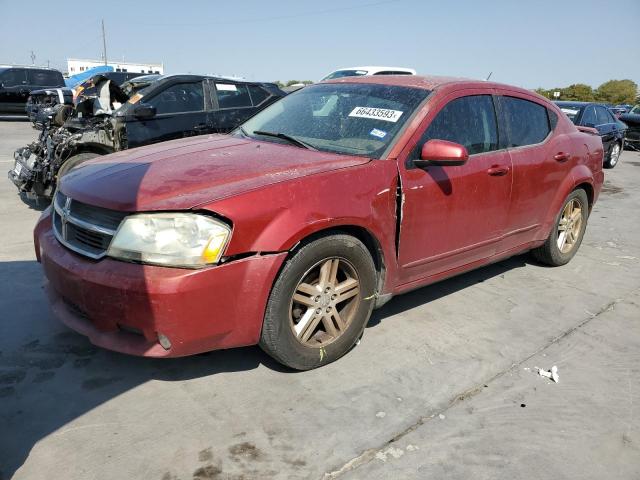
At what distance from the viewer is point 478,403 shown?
2779 mm

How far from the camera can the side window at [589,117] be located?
11576 millimetres

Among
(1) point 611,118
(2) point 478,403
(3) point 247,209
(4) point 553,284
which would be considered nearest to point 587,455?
(2) point 478,403

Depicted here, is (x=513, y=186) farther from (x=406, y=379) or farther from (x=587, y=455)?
(x=587, y=455)

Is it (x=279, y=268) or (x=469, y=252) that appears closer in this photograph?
(x=279, y=268)

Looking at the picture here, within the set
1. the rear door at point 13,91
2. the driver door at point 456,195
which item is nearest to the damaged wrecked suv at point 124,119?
the driver door at point 456,195

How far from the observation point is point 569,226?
5.05 meters

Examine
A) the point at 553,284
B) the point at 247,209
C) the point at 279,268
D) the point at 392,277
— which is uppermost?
the point at 247,209

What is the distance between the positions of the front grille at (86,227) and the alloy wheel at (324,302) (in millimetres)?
996

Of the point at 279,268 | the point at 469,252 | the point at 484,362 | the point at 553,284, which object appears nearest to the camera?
the point at 279,268

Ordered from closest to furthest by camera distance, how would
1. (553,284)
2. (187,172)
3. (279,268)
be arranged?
(279,268)
(187,172)
(553,284)

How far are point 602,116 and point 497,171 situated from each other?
34.6 ft

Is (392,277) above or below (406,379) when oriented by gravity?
above

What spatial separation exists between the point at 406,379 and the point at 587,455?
0.96 m

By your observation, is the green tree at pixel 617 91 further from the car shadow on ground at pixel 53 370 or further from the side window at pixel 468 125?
the car shadow on ground at pixel 53 370
